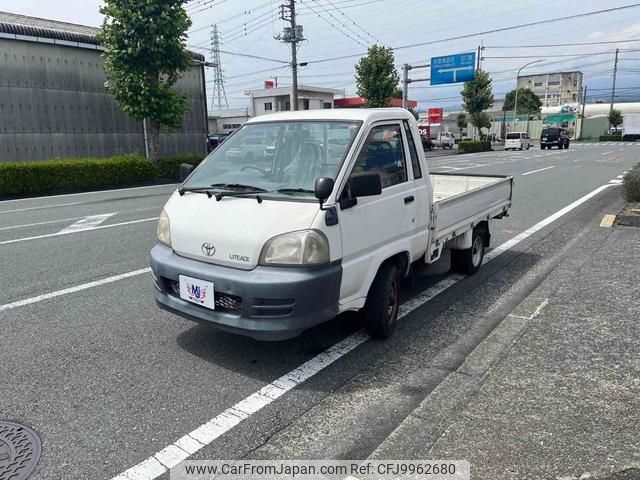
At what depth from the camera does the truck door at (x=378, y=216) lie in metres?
3.58

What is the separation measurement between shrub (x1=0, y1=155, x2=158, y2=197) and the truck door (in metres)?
14.3

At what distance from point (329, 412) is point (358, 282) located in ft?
3.19

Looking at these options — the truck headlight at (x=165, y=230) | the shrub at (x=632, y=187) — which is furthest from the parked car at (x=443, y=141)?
the truck headlight at (x=165, y=230)

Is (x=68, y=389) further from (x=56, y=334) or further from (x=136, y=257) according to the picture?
(x=136, y=257)

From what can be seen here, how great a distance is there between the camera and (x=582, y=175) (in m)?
18.8

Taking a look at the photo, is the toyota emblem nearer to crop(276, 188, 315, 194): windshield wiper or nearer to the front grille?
the front grille

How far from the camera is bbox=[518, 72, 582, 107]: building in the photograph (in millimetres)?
124562

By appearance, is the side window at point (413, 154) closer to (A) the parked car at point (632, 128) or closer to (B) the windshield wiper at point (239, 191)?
(B) the windshield wiper at point (239, 191)

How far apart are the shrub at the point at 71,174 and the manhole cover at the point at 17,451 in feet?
46.4

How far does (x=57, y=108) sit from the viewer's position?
1939cm

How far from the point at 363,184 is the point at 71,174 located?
15.3 metres

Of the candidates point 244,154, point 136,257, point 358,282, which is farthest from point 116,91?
point 358,282

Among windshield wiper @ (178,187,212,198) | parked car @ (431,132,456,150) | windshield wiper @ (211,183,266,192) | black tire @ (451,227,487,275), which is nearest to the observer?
windshield wiper @ (211,183,266,192)

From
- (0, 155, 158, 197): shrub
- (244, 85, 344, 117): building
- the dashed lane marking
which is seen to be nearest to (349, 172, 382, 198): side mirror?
the dashed lane marking
